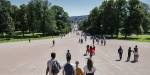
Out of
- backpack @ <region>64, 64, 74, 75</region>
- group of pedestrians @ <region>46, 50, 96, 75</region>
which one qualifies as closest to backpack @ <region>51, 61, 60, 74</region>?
group of pedestrians @ <region>46, 50, 96, 75</region>

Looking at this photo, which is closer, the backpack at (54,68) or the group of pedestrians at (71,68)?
the group of pedestrians at (71,68)

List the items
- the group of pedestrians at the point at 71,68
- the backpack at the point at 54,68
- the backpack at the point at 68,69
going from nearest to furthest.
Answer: the group of pedestrians at the point at 71,68
the backpack at the point at 68,69
the backpack at the point at 54,68

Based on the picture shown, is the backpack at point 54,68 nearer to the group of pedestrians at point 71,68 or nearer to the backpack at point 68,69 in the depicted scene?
the group of pedestrians at point 71,68

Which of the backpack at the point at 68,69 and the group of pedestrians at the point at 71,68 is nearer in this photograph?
the group of pedestrians at the point at 71,68

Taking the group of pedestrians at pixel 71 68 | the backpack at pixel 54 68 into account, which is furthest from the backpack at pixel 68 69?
the backpack at pixel 54 68

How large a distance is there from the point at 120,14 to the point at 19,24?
141ft

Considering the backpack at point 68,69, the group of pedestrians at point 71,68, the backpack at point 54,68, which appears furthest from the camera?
the backpack at point 54,68

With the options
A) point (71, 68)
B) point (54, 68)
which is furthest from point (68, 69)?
point (54, 68)

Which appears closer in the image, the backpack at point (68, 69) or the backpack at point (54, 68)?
the backpack at point (68, 69)

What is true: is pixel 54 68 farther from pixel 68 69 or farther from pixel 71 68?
pixel 71 68

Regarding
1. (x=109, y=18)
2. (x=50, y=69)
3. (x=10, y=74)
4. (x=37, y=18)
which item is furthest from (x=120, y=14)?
(x=50, y=69)

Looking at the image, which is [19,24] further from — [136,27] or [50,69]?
[50,69]

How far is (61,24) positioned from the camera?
175250mm

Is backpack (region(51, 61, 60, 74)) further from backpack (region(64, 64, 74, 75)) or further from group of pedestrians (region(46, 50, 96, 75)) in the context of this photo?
backpack (region(64, 64, 74, 75))
